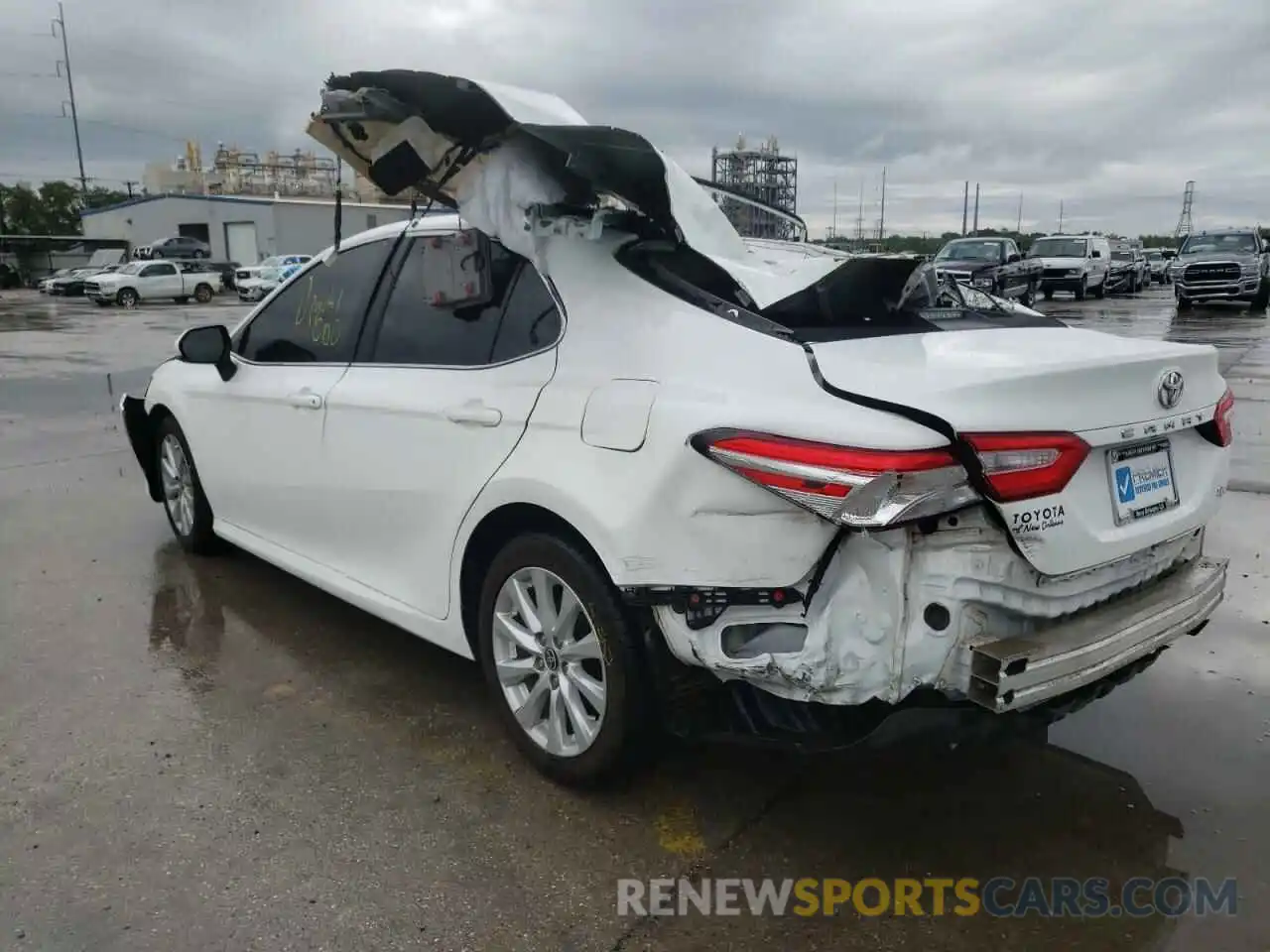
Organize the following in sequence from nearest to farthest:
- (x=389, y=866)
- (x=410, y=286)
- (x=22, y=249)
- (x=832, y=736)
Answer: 1. (x=832, y=736)
2. (x=389, y=866)
3. (x=410, y=286)
4. (x=22, y=249)

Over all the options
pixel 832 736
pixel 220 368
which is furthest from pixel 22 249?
pixel 832 736

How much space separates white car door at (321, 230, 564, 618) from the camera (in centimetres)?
307

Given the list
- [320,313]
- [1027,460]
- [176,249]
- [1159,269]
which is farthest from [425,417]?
[1159,269]

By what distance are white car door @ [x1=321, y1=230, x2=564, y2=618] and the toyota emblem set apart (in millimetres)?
1728

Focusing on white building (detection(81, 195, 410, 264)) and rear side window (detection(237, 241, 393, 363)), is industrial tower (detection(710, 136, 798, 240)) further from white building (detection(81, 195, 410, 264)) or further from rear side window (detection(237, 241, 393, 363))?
white building (detection(81, 195, 410, 264))

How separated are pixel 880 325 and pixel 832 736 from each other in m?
1.23

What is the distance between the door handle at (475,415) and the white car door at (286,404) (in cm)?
85

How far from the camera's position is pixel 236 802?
9.89 ft

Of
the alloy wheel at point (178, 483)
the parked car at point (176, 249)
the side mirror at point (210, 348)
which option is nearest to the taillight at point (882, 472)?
the side mirror at point (210, 348)

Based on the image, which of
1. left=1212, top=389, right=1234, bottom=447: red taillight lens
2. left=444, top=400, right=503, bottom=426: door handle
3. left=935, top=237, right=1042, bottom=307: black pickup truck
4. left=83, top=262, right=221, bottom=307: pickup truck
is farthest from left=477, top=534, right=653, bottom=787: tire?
left=83, top=262, right=221, bottom=307: pickup truck

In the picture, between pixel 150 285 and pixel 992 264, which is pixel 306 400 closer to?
pixel 992 264

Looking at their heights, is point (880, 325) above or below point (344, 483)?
above

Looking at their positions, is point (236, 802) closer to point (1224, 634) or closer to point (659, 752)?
point (659, 752)

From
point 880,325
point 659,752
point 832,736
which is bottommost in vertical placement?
point 659,752
